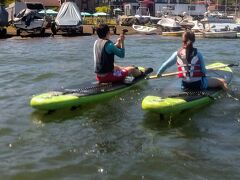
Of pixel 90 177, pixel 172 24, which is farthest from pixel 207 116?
pixel 172 24

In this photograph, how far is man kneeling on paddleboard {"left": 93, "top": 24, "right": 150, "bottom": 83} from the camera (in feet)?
30.4

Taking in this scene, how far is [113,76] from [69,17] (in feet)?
69.7

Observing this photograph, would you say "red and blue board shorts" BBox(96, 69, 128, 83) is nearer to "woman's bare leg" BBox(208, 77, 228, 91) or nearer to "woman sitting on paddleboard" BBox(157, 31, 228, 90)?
"woman sitting on paddleboard" BBox(157, 31, 228, 90)

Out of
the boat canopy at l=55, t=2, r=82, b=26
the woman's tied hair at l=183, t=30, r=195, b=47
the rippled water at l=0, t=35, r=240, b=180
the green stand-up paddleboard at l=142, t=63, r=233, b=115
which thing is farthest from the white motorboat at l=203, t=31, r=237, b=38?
the woman's tied hair at l=183, t=30, r=195, b=47

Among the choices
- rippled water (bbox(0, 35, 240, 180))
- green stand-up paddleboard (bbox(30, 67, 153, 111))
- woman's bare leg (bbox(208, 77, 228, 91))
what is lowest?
rippled water (bbox(0, 35, 240, 180))

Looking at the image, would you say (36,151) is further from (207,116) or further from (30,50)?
(30,50)

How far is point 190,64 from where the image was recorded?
8.73m

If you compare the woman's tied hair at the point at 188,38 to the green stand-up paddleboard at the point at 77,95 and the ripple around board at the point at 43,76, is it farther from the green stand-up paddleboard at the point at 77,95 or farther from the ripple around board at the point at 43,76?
the ripple around board at the point at 43,76

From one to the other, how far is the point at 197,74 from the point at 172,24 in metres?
27.6

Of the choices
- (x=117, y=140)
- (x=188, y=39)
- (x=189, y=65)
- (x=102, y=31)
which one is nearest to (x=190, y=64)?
(x=189, y=65)

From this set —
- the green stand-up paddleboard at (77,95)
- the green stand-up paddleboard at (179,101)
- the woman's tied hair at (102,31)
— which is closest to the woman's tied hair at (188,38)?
the green stand-up paddleboard at (179,101)

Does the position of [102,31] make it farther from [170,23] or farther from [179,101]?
[170,23]

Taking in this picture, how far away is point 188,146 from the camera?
689 centimetres

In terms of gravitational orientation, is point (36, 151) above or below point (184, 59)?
below
